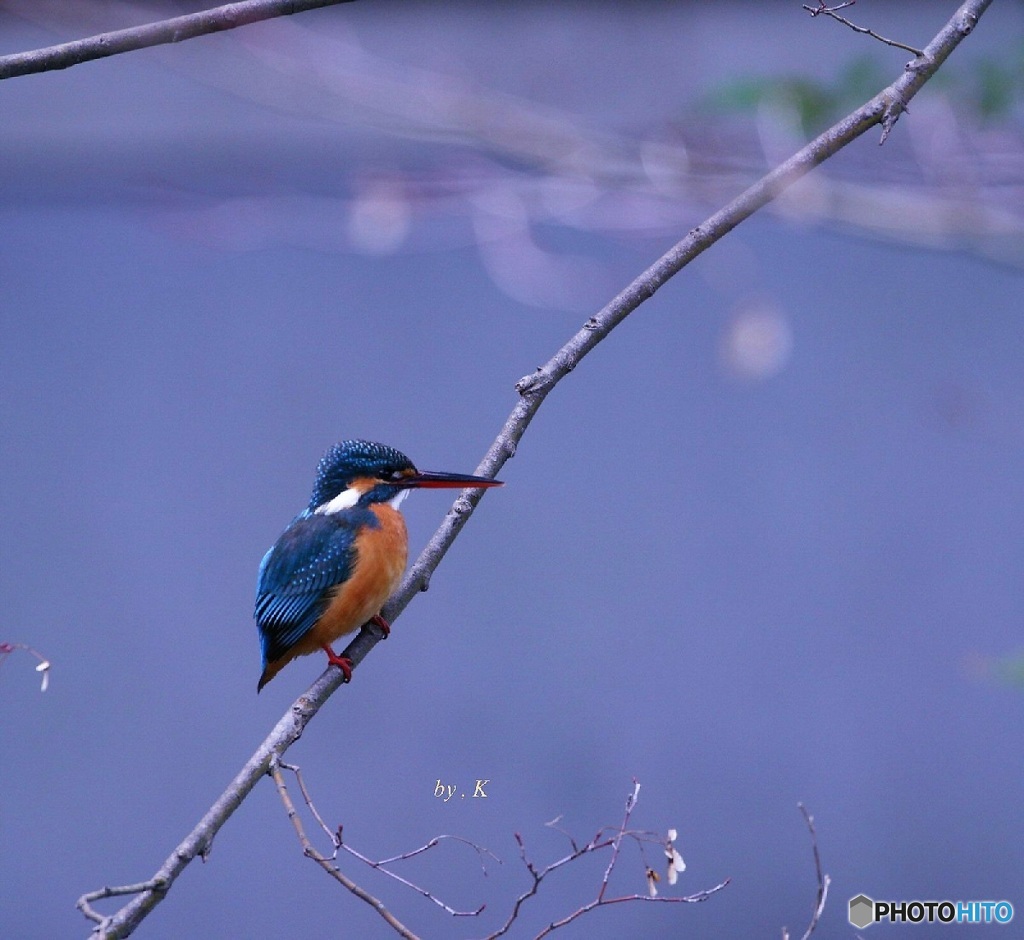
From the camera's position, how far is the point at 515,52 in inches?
115

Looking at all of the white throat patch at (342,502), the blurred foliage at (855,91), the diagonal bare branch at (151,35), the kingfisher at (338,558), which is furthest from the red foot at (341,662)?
the blurred foliage at (855,91)

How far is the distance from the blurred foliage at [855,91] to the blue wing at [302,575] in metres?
1.15

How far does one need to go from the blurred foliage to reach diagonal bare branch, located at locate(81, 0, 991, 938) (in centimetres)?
83

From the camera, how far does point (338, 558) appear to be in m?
1.87

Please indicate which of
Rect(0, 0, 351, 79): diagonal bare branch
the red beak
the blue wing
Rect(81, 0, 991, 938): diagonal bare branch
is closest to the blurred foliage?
Rect(81, 0, 991, 938): diagonal bare branch

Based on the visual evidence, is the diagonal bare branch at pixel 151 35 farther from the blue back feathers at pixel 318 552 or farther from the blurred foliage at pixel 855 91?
the blurred foliage at pixel 855 91

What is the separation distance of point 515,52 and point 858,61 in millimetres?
967

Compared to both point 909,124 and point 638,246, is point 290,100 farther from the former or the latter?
point 909,124

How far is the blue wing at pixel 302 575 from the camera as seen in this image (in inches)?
73.3

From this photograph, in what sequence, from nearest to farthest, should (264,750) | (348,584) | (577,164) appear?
(264,750), (348,584), (577,164)

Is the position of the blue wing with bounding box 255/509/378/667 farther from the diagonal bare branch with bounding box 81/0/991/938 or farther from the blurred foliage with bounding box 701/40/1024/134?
the blurred foliage with bounding box 701/40/1024/134

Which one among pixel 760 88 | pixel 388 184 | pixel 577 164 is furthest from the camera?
pixel 388 184

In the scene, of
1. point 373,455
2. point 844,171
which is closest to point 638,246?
point 844,171

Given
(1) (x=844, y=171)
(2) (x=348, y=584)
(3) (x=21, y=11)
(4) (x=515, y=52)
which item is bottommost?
(2) (x=348, y=584)
